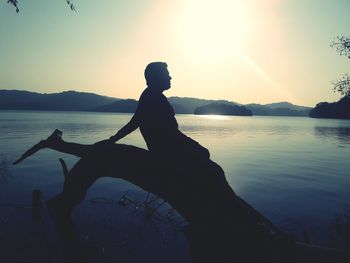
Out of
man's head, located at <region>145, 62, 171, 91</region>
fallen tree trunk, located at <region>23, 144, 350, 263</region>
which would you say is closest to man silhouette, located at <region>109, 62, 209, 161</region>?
man's head, located at <region>145, 62, 171, 91</region>

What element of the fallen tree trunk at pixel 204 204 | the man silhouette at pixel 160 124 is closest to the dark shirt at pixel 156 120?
the man silhouette at pixel 160 124

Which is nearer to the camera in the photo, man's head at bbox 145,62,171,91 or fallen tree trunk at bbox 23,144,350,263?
fallen tree trunk at bbox 23,144,350,263

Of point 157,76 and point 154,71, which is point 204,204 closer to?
point 157,76

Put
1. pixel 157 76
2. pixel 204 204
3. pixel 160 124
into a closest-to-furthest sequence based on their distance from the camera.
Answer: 1. pixel 204 204
2. pixel 160 124
3. pixel 157 76

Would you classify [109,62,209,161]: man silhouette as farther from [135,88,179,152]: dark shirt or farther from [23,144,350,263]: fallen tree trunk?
[23,144,350,263]: fallen tree trunk

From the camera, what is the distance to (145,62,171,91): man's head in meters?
5.93

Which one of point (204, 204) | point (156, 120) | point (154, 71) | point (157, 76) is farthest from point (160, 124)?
point (204, 204)

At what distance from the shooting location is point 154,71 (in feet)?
19.6

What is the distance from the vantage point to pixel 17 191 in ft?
60.2

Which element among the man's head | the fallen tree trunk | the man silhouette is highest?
the man's head

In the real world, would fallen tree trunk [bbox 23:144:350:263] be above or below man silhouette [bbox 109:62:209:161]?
below

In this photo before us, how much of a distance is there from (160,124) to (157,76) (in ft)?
3.36

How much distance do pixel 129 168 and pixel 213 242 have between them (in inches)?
81.1

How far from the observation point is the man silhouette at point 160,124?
5418mm
